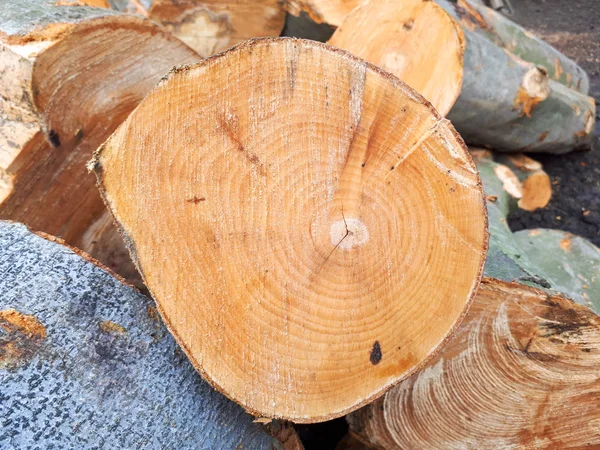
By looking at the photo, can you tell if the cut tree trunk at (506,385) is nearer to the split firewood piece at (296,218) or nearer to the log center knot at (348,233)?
the split firewood piece at (296,218)

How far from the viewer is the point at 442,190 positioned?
96cm

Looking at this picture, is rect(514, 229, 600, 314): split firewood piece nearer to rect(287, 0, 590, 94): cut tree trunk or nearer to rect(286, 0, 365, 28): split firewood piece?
rect(287, 0, 590, 94): cut tree trunk

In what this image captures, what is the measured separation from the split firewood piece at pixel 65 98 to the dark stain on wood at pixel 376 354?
824 millimetres

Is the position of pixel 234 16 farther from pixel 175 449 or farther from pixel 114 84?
pixel 175 449

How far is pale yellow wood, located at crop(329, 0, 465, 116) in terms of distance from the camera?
173 centimetres

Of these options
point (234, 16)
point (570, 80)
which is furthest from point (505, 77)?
point (234, 16)

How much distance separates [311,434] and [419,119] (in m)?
1.25

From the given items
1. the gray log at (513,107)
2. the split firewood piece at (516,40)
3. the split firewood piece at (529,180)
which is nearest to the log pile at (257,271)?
the gray log at (513,107)

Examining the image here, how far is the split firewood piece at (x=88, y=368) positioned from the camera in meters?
0.85

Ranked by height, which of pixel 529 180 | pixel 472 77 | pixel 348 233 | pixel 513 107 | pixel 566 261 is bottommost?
pixel 529 180

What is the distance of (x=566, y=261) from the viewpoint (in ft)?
6.98

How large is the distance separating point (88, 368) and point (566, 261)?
6.45 ft

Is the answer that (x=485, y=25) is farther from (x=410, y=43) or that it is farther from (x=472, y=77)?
(x=410, y=43)

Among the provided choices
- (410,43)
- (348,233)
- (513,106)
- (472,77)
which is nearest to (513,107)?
(513,106)
